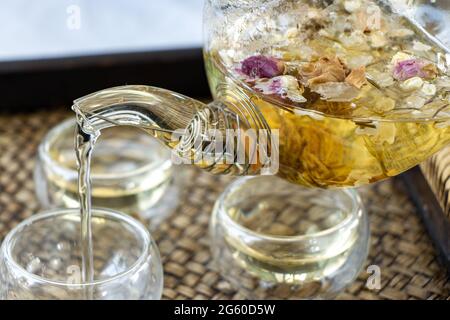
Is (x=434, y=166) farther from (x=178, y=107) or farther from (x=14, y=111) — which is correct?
(x=14, y=111)

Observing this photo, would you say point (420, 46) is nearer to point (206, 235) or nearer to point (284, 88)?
point (284, 88)

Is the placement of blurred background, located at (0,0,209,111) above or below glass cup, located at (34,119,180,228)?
above

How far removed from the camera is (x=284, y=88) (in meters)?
0.58

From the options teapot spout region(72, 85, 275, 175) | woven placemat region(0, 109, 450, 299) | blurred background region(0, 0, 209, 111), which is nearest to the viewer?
teapot spout region(72, 85, 275, 175)

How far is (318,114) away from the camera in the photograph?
0.58 metres

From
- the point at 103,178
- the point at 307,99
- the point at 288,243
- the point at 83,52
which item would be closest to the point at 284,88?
the point at 307,99

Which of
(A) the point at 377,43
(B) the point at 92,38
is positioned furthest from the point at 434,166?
(B) the point at 92,38

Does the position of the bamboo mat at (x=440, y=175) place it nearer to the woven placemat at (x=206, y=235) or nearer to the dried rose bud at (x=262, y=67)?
the woven placemat at (x=206, y=235)

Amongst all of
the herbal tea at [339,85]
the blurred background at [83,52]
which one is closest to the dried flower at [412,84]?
the herbal tea at [339,85]

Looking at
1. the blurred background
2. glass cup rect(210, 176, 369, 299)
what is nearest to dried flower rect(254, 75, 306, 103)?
glass cup rect(210, 176, 369, 299)

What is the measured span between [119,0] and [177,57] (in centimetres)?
14

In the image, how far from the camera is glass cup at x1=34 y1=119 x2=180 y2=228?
2.45 feet

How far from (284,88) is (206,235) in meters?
0.20

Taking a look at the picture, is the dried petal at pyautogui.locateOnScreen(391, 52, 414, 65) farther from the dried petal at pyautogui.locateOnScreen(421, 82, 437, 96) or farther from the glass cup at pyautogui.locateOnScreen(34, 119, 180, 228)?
the glass cup at pyautogui.locateOnScreen(34, 119, 180, 228)
